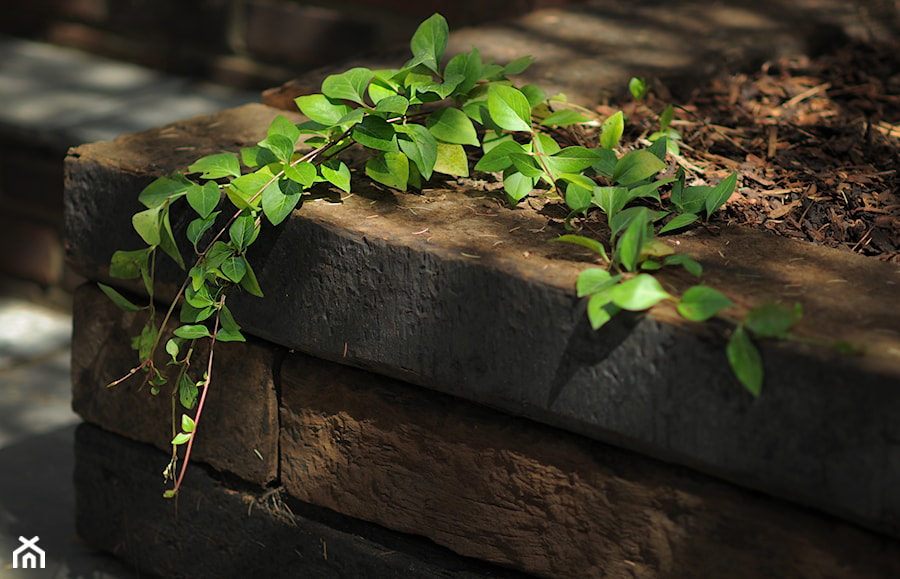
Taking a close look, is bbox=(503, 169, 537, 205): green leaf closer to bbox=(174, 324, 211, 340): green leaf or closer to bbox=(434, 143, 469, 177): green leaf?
bbox=(434, 143, 469, 177): green leaf

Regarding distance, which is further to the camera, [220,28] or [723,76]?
[220,28]

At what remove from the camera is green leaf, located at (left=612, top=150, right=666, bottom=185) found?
4.98 ft

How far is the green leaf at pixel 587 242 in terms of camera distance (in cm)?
137

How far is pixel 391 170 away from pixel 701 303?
1.76ft

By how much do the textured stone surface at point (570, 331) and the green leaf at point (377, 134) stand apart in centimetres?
8

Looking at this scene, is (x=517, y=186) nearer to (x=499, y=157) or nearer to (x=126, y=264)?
(x=499, y=157)

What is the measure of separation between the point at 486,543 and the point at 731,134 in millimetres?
872

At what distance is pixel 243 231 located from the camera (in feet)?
5.05

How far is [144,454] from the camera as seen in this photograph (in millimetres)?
1847

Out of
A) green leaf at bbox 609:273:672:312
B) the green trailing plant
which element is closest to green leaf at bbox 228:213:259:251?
the green trailing plant

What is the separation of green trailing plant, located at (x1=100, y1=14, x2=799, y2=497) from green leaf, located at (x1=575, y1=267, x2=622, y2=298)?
0.34 ft

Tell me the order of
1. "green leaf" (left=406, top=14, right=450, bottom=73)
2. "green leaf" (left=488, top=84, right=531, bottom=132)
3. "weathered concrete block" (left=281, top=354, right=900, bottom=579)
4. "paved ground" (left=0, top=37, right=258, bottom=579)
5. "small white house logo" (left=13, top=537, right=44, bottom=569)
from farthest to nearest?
"paved ground" (left=0, top=37, right=258, bottom=579) < "small white house logo" (left=13, top=537, right=44, bottom=569) < "green leaf" (left=406, top=14, right=450, bottom=73) < "green leaf" (left=488, top=84, right=531, bottom=132) < "weathered concrete block" (left=281, top=354, right=900, bottom=579)

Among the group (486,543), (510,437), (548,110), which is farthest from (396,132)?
(486,543)

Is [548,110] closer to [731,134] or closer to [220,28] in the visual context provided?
[731,134]
